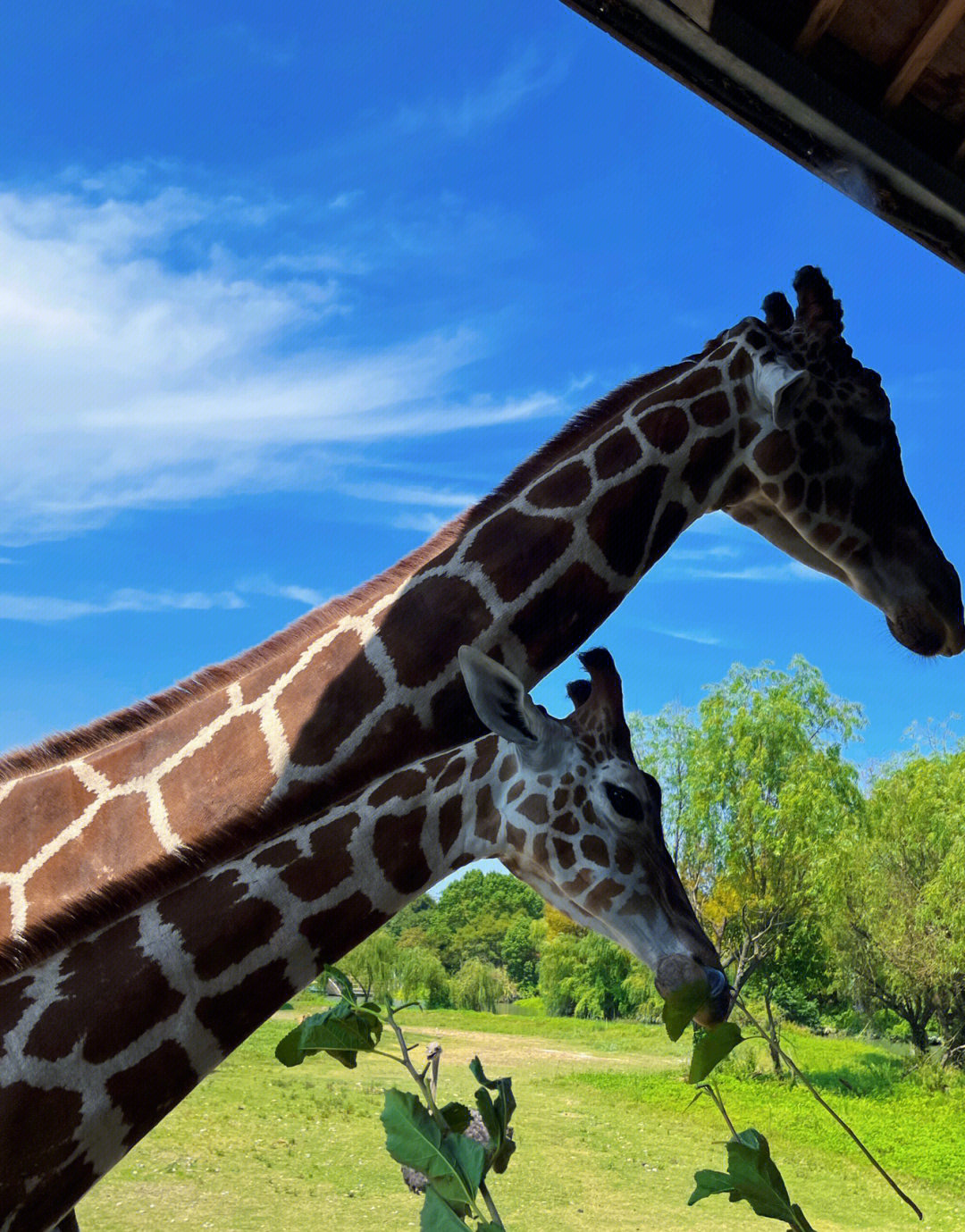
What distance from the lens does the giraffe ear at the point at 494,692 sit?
0.97 meters

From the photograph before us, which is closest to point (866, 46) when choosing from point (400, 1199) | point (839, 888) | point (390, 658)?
point (390, 658)

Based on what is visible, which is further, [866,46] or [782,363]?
[782,363]

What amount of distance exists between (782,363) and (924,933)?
35.5 feet

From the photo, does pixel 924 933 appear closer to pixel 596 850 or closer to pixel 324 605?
pixel 596 850

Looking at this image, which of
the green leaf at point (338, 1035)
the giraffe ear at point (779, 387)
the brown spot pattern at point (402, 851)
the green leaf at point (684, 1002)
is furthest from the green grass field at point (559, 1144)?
the green leaf at point (684, 1002)

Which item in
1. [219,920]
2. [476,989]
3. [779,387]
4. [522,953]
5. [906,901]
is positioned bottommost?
[906,901]

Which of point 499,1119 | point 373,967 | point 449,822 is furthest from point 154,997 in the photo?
point 373,967

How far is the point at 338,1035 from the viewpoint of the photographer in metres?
0.58

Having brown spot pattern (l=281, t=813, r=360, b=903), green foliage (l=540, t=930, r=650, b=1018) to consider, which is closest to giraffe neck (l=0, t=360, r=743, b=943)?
brown spot pattern (l=281, t=813, r=360, b=903)

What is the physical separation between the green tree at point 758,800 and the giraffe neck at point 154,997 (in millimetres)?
10044

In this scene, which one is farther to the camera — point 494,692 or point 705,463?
point 705,463

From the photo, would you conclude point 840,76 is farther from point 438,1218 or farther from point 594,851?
point 594,851

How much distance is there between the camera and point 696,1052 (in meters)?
0.51

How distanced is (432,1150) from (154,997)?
54cm
